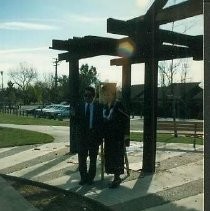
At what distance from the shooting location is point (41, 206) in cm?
716

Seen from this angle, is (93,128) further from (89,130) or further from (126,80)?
(126,80)

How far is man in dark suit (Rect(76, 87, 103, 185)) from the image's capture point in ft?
27.5

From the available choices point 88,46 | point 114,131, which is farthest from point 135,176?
point 88,46

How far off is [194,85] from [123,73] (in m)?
51.2

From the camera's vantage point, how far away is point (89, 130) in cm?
845

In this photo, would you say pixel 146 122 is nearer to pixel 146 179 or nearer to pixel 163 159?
pixel 146 179

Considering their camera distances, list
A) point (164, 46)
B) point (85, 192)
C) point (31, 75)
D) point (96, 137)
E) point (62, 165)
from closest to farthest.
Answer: point (85, 192)
point (96, 137)
point (62, 165)
point (164, 46)
point (31, 75)

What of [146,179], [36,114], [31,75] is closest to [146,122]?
[146,179]

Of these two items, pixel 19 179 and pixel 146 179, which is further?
pixel 19 179

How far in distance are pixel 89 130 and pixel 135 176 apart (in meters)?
1.32

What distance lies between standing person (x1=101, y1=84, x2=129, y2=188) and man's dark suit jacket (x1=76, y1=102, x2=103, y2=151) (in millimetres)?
132

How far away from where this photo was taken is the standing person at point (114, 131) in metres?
8.09

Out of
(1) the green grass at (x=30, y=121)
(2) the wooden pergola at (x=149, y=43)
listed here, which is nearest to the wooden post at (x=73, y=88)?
(2) the wooden pergola at (x=149, y=43)

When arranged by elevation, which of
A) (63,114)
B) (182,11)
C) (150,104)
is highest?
(182,11)
